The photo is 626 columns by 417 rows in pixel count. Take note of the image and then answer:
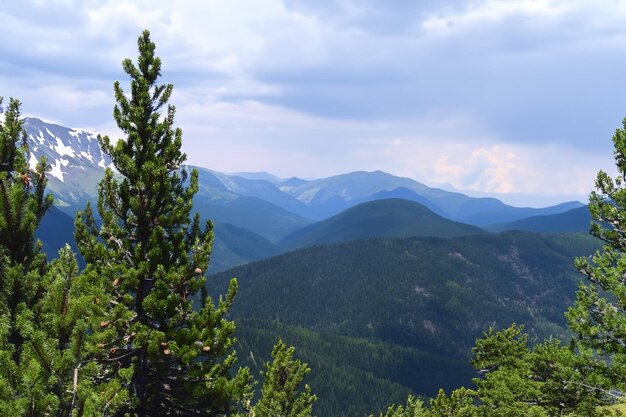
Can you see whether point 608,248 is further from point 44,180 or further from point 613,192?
point 44,180

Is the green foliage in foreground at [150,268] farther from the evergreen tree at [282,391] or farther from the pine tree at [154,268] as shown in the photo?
the evergreen tree at [282,391]

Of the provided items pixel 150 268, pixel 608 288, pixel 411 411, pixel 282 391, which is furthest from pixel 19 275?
pixel 411 411

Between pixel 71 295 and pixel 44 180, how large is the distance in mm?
6930

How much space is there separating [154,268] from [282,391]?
3033 cm

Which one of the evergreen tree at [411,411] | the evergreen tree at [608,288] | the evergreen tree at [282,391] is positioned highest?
the evergreen tree at [608,288]

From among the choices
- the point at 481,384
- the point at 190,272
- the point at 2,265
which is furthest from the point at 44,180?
the point at 481,384

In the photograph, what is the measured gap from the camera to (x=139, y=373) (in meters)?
17.9

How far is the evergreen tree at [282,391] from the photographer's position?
43625 millimetres

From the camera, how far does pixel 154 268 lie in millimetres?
18453

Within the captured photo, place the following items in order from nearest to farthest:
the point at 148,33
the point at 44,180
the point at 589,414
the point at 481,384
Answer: the point at 44,180 < the point at 148,33 < the point at 589,414 < the point at 481,384

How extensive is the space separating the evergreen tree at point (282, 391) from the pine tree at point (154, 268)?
25.4m

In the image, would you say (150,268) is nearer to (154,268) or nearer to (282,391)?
(154,268)

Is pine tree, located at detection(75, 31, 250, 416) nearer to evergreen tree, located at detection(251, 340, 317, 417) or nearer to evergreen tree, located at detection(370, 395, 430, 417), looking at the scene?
evergreen tree, located at detection(251, 340, 317, 417)

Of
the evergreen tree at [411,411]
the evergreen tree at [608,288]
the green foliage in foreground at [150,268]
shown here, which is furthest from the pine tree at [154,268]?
the evergreen tree at [411,411]
